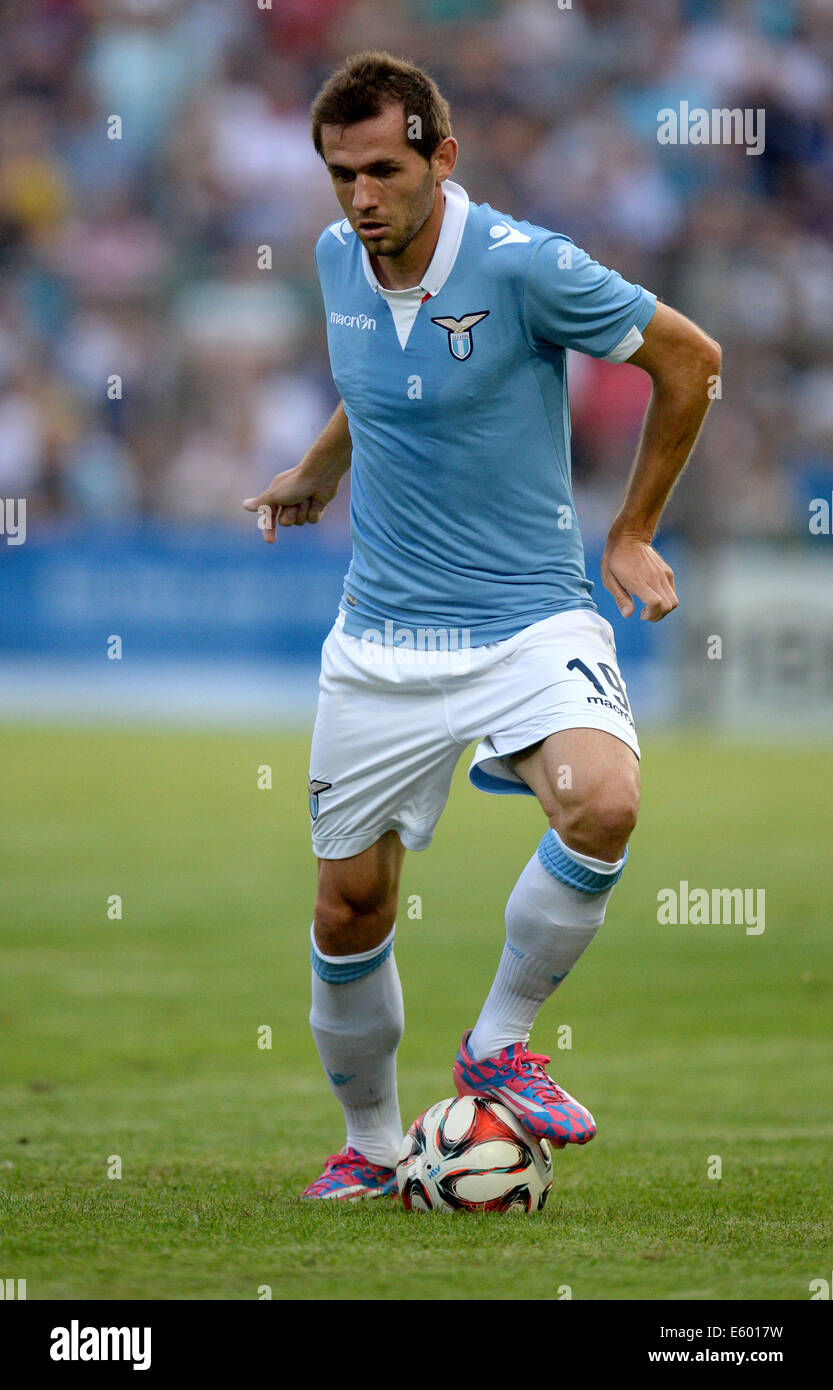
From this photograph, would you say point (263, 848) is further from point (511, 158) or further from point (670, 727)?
point (511, 158)

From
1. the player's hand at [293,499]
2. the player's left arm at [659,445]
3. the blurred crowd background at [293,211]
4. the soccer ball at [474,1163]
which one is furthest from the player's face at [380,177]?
the blurred crowd background at [293,211]

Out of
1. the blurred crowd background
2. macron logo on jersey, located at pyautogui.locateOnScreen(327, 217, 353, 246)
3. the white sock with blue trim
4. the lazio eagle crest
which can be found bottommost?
the white sock with blue trim

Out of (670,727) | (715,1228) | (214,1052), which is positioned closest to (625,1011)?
(214,1052)

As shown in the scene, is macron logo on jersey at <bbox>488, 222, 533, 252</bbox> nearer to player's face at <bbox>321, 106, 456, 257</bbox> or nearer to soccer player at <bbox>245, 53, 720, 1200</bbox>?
soccer player at <bbox>245, 53, 720, 1200</bbox>

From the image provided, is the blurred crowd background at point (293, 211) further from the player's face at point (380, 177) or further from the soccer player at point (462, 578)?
the player's face at point (380, 177)

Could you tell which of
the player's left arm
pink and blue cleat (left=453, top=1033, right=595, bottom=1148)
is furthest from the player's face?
pink and blue cleat (left=453, top=1033, right=595, bottom=1148)

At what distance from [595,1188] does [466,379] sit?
1.82 m

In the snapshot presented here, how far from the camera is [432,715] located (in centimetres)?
420

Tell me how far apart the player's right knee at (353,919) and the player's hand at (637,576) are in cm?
86

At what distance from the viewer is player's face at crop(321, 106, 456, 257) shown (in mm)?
4012

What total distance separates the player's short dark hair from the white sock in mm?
1789

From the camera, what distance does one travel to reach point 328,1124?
17.4ft

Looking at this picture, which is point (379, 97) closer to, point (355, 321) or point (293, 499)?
point (355, 321)

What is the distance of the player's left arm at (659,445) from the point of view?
13.5 feet
